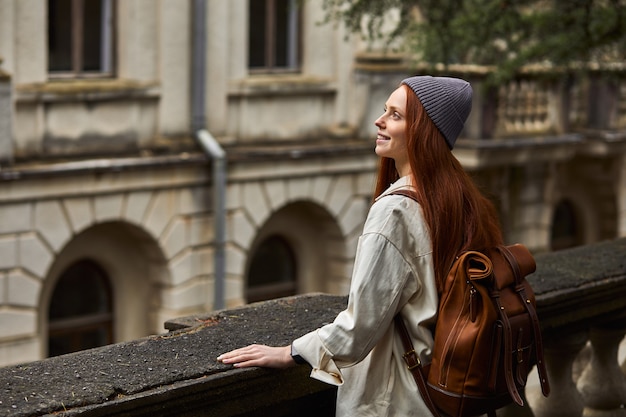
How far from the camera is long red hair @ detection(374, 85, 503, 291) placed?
3.54 meters

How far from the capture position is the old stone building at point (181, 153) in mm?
15820

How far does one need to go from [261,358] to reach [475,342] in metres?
0.57

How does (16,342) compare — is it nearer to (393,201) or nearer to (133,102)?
(133,102)

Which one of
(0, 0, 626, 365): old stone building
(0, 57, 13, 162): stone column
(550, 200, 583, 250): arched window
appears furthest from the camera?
(550, 200, 583, 250): arched window

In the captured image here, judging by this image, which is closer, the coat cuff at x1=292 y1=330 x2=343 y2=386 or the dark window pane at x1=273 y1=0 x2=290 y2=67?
the coat cuff at x1=292 y1=330 x2=343 y2=386

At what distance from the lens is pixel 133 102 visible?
17094mm

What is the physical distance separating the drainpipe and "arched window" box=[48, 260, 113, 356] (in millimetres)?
1473

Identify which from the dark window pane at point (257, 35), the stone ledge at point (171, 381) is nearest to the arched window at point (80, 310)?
the dark window pane at point (257, 35)

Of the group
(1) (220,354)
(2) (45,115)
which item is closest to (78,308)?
(2) (45,115)

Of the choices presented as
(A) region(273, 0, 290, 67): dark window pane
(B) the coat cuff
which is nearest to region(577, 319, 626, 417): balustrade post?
(B) the coat cuff

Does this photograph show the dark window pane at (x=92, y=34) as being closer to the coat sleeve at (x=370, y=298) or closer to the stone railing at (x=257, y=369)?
the stone railing at (x=257, y=369)

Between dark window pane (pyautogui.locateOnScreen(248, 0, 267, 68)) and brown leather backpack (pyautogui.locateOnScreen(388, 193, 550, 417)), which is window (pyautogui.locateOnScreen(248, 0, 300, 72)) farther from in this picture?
brown leather backpack (pyautogui.locateOnScreen(388, 193, 550, 417))

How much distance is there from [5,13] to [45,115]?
4.37 feet

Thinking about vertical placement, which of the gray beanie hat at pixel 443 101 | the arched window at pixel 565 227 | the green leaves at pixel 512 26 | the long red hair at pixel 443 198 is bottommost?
the arched window at pixel 565 227
